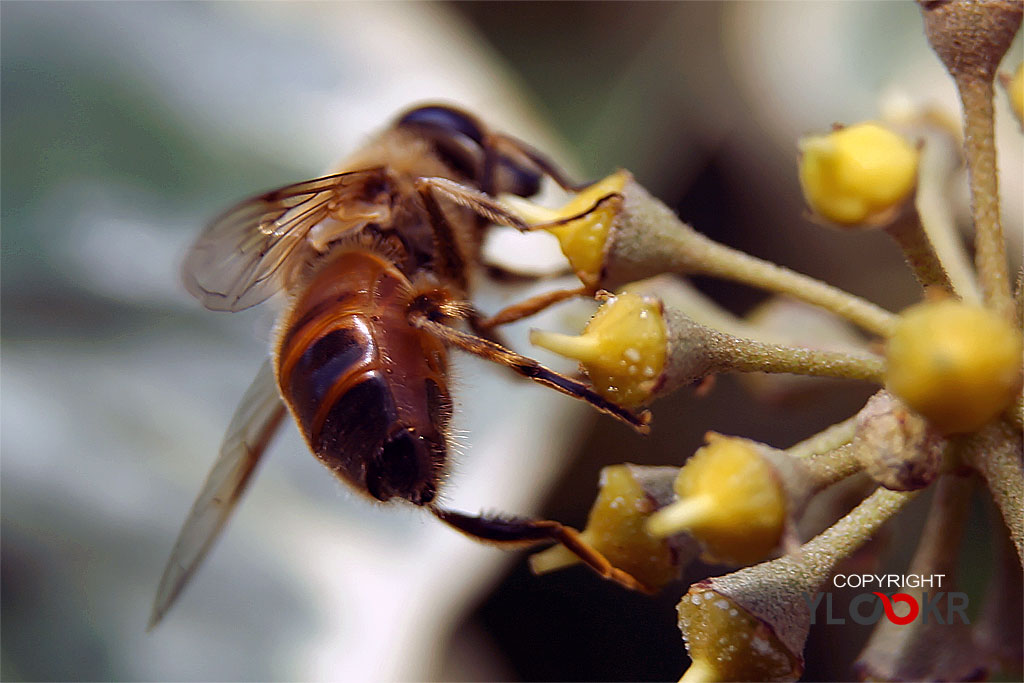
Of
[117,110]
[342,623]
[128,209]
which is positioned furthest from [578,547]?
[117,110]

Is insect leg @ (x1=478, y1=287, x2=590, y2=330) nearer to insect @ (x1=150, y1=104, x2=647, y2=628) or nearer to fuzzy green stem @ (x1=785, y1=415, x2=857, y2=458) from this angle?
insect @ (x1=150, y1=104, x2=647, y2=628)

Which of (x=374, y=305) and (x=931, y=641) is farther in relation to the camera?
(x=374, y=305)

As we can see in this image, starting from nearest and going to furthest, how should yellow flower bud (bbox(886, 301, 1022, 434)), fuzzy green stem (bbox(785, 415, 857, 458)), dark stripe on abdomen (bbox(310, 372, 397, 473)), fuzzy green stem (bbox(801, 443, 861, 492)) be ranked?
yellow flower bud (bbox(886, 301, 1022, 434)) < fuzzy green stem (bbox(801, 443, 861, 492)) < fuzzy green stem (bbox(785, 415, 857, 458)) < dark stripe on abdomen (bbox(310, 372, 397, 473))

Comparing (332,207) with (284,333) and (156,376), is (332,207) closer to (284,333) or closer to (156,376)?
(284,333)

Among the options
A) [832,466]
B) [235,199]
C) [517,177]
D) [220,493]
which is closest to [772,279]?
[832,466]

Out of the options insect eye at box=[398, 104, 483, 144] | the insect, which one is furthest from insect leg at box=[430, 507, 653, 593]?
insect eye at box=[398, 104, 483, 144]

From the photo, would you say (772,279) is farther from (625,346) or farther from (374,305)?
(374,305)
